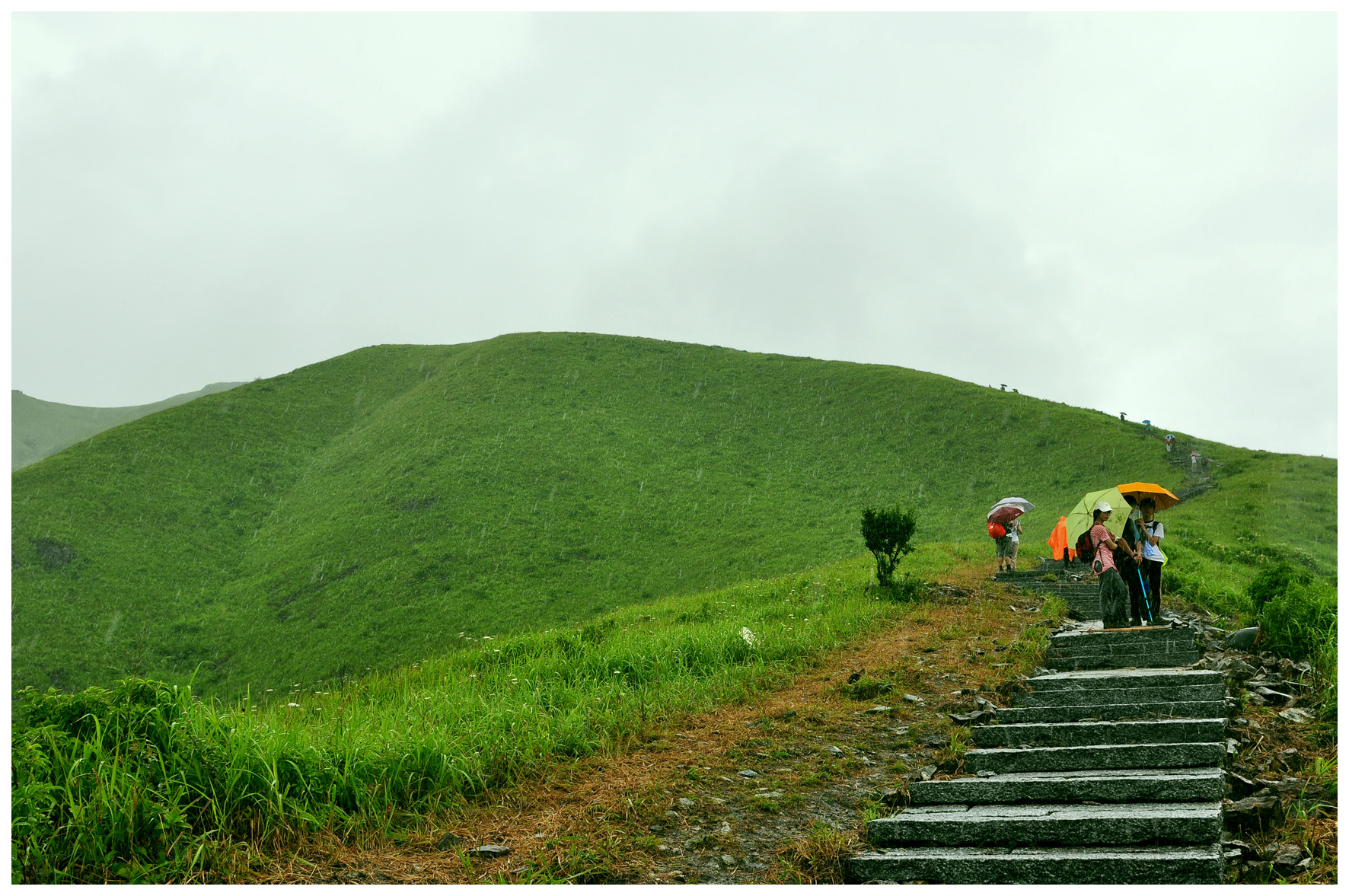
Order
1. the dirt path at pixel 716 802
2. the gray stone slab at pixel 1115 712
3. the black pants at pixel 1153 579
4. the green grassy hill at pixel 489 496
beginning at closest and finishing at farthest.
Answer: the dirt path at pixel 716 802 → the gray stone slab at pixel 1115 712 → the black pants at pixel 1153 579 → the green grassy hill at pixel 489 496

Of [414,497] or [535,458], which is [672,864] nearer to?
[414,497]

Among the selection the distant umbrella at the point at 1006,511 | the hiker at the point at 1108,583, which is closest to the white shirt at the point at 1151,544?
the hiker at the point at 1108,583

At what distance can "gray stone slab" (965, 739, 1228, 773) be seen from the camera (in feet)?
19.3

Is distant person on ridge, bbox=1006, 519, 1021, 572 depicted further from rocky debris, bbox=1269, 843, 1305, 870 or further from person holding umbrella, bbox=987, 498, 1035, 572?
rocky debris, bbox=1269, 843, 1305, 870

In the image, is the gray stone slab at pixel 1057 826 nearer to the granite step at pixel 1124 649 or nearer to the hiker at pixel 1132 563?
the granite step at pixel 1124 649

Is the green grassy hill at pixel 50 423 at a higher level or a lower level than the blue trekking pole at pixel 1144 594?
higher

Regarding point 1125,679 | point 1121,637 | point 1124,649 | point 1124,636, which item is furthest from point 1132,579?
point 1125,679

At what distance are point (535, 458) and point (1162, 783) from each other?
50818mm

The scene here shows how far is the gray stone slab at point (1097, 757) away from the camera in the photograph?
→ 19.3 feet

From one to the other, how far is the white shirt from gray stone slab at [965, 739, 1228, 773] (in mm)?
6881

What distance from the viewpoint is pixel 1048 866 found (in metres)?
4.59

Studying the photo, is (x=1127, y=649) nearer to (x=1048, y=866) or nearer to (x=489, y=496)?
(x=1048, y=866)

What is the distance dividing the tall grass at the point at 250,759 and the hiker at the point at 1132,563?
642cm

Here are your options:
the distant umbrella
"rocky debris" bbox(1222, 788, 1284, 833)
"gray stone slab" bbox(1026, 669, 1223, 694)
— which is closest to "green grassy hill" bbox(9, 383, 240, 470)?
the distant umbrella
